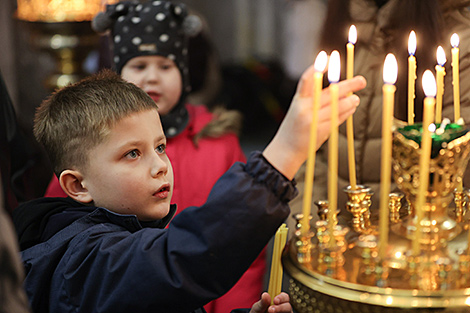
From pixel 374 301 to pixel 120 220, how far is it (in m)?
0.54

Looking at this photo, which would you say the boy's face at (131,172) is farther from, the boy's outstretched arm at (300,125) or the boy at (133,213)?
the boy's outstretched arm at (300,125)

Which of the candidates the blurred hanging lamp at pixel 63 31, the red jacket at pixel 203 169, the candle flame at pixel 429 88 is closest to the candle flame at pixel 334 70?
the candle flame at pixel 429 88

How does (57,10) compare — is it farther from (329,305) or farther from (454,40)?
(329,305)

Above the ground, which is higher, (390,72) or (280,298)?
(390,72)

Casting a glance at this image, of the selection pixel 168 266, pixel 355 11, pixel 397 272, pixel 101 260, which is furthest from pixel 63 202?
pixel 355 11

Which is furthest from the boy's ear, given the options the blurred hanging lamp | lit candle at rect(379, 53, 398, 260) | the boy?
the blurred hanging lamp

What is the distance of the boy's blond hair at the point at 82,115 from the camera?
1161 millimetres

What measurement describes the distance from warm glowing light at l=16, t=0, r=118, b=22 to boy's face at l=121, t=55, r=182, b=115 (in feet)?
5.76

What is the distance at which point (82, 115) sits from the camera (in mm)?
1186

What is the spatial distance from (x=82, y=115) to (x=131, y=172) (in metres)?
0.17

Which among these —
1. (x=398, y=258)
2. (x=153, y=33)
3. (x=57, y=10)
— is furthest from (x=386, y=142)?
(x=57, y=10)

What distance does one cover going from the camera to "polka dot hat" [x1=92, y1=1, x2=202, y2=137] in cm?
224

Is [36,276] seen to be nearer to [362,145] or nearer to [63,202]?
[63,202]

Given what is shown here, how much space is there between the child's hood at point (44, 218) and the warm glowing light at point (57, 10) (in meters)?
2.84
